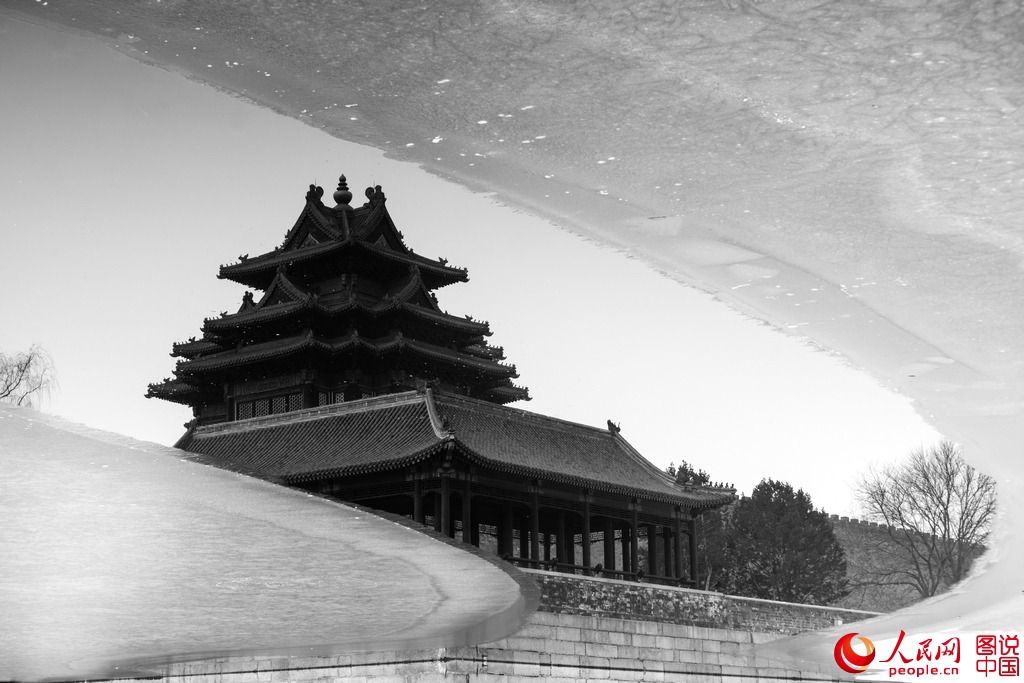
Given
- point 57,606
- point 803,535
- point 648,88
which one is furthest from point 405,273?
point 648,88

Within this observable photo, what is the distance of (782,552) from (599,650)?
1600cm

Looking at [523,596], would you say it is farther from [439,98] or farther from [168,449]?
[439,98]

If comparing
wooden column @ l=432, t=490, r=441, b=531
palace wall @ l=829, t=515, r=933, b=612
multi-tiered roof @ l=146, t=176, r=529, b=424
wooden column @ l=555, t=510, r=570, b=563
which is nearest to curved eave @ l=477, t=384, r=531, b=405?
multi-tiered roof @ l=146, t=176, r=529, b=424

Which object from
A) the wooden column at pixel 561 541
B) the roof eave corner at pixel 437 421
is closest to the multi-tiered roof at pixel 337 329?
the roof eave corner at pixel 437 421

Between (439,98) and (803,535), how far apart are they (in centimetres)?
3102

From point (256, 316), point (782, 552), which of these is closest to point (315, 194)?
point (256, 316)

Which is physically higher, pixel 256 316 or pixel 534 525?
pixel 256 316

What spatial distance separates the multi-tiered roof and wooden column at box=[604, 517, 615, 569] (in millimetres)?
4602

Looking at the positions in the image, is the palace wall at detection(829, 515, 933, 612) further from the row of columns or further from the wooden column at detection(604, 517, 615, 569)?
the wooden column at detection(604, 517, 615, 569)

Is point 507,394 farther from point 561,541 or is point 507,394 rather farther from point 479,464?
point 479,464

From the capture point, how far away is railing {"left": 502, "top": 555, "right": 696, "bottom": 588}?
64.6ft

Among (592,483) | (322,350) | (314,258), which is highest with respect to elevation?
(314,258)

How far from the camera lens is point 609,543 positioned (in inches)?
906

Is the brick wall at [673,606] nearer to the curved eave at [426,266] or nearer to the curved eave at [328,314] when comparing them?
the curved eave at [328,314]
